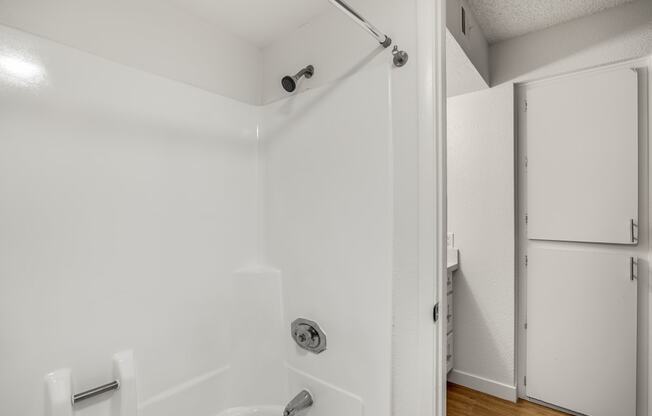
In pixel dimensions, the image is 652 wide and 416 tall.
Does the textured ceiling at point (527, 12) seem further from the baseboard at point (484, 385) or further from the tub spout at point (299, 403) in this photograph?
the baseboard at point (484, 385)

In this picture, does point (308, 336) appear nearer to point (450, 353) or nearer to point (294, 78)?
point (294, 78)

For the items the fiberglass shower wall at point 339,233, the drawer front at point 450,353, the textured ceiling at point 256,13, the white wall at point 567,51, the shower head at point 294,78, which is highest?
the white wall at point 567,51

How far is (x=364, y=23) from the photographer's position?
3.33 feet

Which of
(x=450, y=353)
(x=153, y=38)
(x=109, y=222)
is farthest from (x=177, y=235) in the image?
(x=450, y=353)

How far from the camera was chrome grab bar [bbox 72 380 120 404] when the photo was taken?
3.28 feet

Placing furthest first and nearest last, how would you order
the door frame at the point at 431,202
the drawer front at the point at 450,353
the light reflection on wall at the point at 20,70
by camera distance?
the drawer front at the point at 450,353
the door frame at the point at 431,202
the light reflection on wall at the point at 20,70

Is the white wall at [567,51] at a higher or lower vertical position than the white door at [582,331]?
higher

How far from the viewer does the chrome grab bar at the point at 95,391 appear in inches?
39.4

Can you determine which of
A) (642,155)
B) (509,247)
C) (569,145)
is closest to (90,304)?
(509,247)

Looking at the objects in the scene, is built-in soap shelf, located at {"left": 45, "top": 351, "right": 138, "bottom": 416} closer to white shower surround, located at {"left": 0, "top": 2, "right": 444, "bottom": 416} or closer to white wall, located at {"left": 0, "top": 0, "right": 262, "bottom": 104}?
white shower surround, located at {"left": 0, "top": 2, "right": 444, "bottom": 416}

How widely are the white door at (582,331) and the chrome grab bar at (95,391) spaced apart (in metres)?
2.41

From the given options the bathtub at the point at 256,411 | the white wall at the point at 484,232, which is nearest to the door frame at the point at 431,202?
the bathtub at the point at 256,411

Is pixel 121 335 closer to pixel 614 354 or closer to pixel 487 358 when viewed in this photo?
pixel 487 358

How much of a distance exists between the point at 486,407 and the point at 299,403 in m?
1.53
